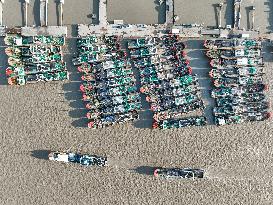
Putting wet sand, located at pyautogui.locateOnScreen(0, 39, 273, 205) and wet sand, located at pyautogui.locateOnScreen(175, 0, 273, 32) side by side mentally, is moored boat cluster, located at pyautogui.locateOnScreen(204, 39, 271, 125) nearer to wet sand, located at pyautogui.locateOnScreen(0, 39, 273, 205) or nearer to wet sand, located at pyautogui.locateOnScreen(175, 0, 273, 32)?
wet sand, located at pyautogui.locateOnScreen(0, 39, 273, 205)

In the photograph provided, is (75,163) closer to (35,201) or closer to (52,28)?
(35,201)

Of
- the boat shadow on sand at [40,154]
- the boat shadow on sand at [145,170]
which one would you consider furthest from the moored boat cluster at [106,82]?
the boat shadow on sand at [40,154]

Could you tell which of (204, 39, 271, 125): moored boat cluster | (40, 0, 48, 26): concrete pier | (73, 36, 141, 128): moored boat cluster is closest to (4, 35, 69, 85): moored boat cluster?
(40, 0, 48, 26): concrete pier

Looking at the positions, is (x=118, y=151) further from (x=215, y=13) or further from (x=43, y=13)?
(x=215, y=13)

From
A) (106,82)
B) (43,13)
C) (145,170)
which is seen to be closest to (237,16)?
(106,82)

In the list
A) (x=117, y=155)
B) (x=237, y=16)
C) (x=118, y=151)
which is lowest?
(x=117, y=155)

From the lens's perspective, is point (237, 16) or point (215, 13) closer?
point (237, 16)
